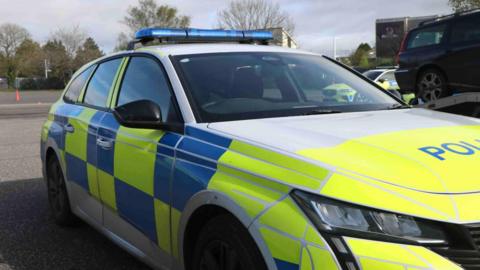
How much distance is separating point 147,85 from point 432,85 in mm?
7610

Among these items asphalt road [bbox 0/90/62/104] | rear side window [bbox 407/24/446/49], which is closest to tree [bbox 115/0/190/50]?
asphalt road [bbox 0/90/62/104]

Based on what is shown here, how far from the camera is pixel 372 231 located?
76.9 inches

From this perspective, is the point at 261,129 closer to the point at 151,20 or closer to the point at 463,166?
the point at 463,166

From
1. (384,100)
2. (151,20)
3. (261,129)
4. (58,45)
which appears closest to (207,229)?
(261,129)

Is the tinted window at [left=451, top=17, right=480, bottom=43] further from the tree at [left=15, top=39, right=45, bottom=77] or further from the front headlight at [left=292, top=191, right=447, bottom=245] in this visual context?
the tree at [left=15, top=39, right=45, bottom=77]

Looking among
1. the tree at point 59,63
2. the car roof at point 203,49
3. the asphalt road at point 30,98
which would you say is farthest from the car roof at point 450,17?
the tree at point 59,63

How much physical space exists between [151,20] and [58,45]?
25654mm

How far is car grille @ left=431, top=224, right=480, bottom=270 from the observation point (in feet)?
6.18

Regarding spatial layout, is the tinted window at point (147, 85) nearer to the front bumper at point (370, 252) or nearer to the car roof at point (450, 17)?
the front bumper at point (370, 252)

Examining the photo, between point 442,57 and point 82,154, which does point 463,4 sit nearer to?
point 442,57

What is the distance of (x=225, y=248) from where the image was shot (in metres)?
2.42

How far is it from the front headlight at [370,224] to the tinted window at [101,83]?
7.97 ft

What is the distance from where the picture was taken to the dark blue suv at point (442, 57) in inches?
352

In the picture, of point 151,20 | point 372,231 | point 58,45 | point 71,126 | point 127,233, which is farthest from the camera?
point 58,45
